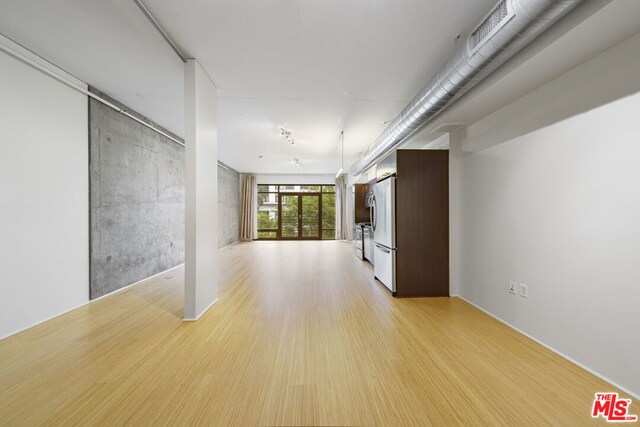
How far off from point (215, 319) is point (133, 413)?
48.9 inches

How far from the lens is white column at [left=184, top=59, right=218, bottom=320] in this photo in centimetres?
Result: 263

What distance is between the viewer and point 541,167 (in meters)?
2.20

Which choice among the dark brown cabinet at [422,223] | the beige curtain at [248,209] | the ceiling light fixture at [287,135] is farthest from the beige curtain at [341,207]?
the dark brown cabinet at [422,223]

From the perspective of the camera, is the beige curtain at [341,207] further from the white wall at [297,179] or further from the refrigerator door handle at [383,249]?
the refrigerator door handle at [383,249]

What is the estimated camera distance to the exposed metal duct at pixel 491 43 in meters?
1.41

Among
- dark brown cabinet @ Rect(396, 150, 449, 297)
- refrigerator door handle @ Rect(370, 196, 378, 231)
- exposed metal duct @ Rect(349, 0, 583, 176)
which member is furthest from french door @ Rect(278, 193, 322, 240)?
exposed metal duct @ Rect(349, 0, 583, 176)

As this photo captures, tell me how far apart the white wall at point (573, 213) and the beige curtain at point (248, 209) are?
8.57m

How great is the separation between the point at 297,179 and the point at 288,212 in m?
1.51

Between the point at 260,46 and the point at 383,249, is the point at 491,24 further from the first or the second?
the point at 383,249

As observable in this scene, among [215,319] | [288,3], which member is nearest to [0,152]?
[215,319]

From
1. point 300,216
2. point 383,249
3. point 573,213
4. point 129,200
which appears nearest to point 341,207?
point 300,216

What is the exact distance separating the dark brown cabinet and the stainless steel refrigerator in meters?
0.07

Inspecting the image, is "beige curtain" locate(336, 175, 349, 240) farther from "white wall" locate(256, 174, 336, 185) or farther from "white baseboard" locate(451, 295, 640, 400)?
"white baseboard" locate(451, 295, 640, 400)

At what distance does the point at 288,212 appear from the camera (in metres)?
10.3
